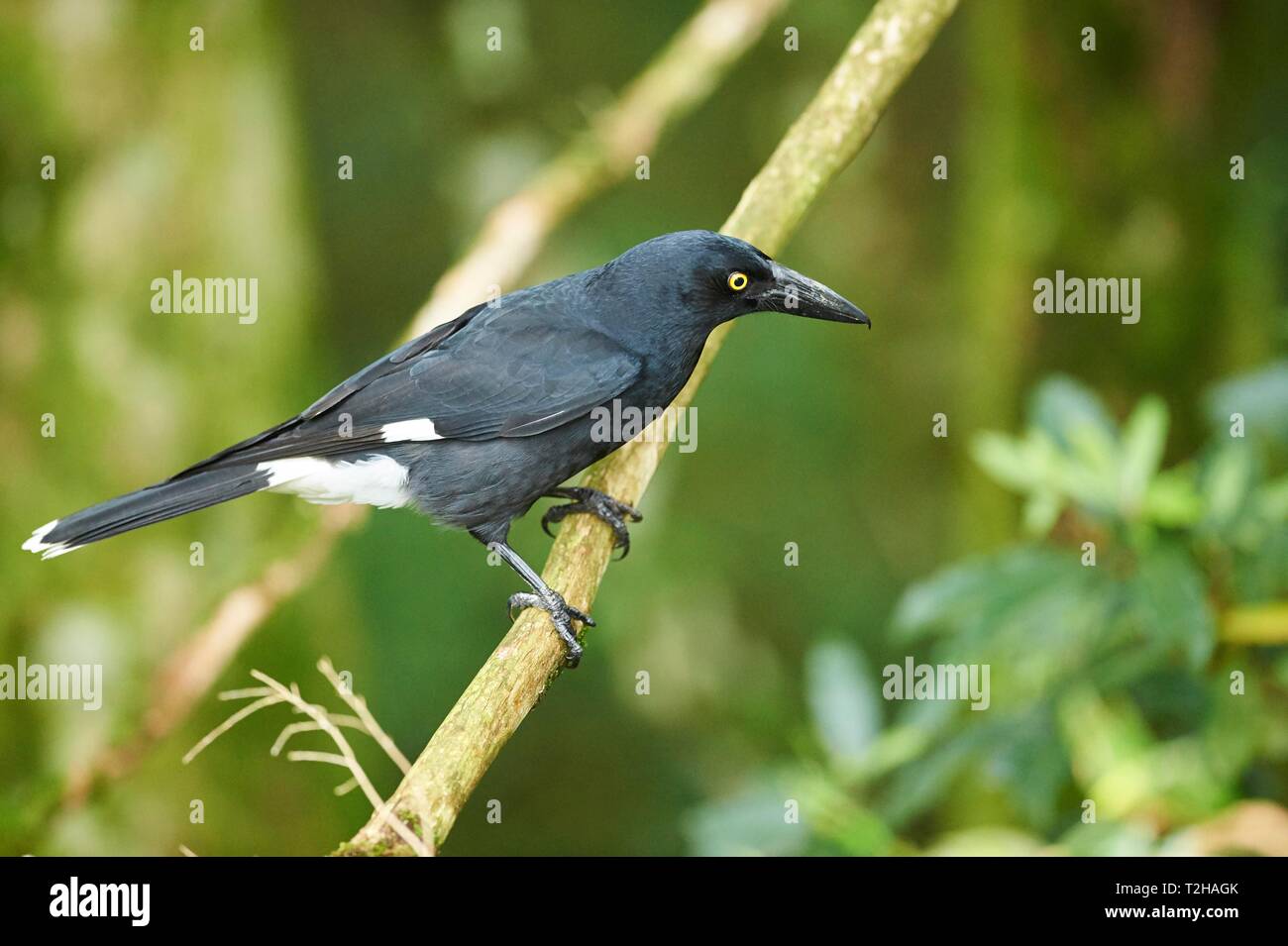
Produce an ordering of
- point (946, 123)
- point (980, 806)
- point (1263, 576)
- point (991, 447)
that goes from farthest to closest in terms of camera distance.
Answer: point (946, 123) < point (980, 806) < point (991, 447) < point (1263, 576)

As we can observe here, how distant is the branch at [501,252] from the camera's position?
8.85 feet

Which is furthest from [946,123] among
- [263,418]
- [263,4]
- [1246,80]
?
[263,418]

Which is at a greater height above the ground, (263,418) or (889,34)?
(889,34)

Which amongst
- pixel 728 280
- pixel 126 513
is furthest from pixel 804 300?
pixel 126 513

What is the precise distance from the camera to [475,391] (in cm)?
250

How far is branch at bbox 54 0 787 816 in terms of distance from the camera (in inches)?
106

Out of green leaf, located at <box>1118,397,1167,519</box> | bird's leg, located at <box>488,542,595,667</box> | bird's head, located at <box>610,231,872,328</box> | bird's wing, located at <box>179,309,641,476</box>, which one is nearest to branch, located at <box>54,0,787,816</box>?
bird's wing, located at <box>179,309,641,476</box>

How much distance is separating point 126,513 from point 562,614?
858mm

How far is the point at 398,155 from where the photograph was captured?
487 centimetres

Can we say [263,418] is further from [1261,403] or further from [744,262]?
[1261,403]

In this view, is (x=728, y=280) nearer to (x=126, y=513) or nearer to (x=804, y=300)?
(x=804, y=300)

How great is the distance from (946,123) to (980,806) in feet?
9.02

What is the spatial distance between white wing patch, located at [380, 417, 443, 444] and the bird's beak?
75 cm

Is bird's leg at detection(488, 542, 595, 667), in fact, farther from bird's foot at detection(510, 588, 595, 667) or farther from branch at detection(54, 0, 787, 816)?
branch at detection(54, 0, 787, 816)
